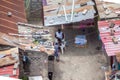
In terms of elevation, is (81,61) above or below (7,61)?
below

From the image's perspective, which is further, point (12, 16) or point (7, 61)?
point (12, 16)

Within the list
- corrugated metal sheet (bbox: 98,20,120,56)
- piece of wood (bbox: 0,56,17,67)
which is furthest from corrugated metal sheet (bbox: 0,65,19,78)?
corrugated metal sheet (bbox: 98,20,120,56)

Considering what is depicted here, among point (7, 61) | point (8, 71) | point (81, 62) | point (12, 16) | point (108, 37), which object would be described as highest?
point (12, 16)

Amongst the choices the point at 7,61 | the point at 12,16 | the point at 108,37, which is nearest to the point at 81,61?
the point at 108,37

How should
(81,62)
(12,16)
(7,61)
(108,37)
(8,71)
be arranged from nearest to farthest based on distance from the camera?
(8,71)
(7,61)
(108,37)
(12,16)
(81,62)

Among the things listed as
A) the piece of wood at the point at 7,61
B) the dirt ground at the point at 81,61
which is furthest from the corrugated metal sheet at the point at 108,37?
the piece of wood at the point at 7,61

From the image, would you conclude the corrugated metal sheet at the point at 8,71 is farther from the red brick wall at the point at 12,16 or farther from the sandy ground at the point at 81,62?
the sandy ground at the point at 81,62

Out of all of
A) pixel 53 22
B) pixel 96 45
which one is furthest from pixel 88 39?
pixel 53 22

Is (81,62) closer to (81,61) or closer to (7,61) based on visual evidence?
(81,61)

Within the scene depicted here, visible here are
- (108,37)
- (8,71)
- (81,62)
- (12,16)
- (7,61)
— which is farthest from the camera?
(81,62)
